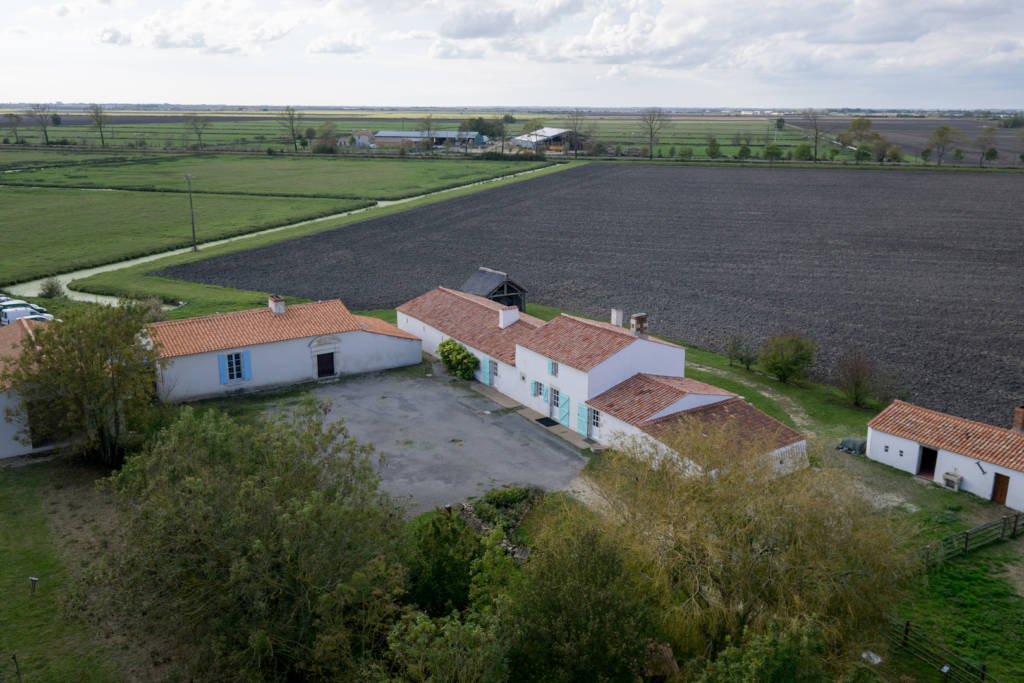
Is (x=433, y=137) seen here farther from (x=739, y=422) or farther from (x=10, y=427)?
(x=739, y=422)

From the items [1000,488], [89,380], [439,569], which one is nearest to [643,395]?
[1000,488]

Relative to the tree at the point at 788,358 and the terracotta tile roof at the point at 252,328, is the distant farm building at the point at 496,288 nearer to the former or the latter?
the terracotta tile roof at the point at 252,328

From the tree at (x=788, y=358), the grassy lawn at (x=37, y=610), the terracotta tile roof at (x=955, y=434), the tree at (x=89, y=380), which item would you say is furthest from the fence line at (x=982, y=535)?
the tree at (x=89, y=380)

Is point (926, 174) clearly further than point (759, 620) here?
Yes

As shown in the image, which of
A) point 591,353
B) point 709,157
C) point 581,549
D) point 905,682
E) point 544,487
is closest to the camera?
point 581,549

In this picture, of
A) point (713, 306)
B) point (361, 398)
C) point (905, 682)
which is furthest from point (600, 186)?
point (905, 682)

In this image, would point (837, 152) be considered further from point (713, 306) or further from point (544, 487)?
point (544, 487)
